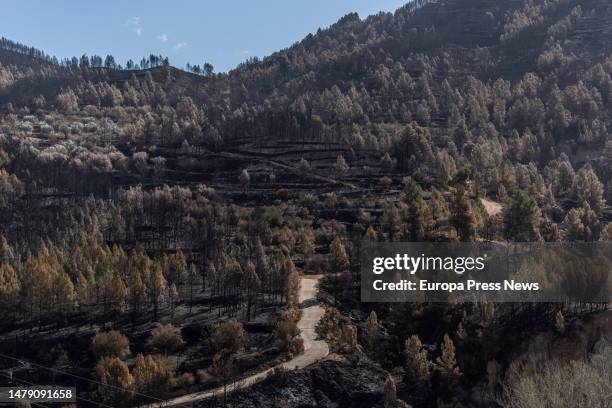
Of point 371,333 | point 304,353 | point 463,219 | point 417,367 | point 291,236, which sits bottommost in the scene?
point 417,367

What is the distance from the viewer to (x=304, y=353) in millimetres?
48594

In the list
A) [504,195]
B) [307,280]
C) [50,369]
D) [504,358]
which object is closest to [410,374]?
[504,358]

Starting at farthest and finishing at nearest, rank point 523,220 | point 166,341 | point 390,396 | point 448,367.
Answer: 1. point 523,220
2. point 166,341
3. point 448,367
4. point 390,396

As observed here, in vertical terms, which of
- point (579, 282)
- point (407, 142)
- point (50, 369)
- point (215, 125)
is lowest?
point (50, 369)

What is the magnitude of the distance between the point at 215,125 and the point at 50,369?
10888 centimetres

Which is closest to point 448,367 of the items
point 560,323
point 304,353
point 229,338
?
point 560,323

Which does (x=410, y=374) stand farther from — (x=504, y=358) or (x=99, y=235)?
(x=99, y=235)

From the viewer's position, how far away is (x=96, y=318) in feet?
197

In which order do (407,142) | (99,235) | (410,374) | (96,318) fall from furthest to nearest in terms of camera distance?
(407,142), (99,235), (96,318), (410,374)

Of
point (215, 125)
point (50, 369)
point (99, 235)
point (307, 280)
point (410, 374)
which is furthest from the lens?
point (215, 125)

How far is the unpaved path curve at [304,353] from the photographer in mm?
43094

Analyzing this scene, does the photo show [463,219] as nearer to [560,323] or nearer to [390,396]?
[560,323]

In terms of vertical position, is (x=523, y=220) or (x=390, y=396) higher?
(x=523, y=220)

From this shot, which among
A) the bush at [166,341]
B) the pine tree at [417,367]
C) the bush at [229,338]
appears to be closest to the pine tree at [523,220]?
the pine tree at [417,367]
